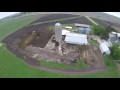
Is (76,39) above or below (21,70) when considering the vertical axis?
above

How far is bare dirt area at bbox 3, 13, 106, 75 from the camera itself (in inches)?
725

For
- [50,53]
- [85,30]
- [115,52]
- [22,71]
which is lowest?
[22,71]

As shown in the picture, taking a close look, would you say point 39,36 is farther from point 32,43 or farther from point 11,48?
point 11,48

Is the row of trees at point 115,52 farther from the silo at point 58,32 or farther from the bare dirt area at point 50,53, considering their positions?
the silo at point 58,32

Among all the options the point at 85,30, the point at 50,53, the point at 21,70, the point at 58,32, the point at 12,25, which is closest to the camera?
the point at 21,70

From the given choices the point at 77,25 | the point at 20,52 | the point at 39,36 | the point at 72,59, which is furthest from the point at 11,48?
the point at 77,25

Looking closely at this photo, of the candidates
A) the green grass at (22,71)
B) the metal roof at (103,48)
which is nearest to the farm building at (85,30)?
the metal roof at (103,48)

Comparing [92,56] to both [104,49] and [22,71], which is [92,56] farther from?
[22,71]

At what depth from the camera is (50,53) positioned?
65.7 ft

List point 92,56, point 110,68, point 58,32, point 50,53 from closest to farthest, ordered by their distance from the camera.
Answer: point 110,68
point 50,53
point 92,56
point 58,32

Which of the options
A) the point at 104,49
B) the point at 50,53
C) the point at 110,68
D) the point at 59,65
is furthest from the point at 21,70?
the point at 104,49

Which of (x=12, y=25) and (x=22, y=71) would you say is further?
(x=12, y=25)

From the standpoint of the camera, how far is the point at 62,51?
20500 millimetres

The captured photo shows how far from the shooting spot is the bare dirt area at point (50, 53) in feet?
60.4
